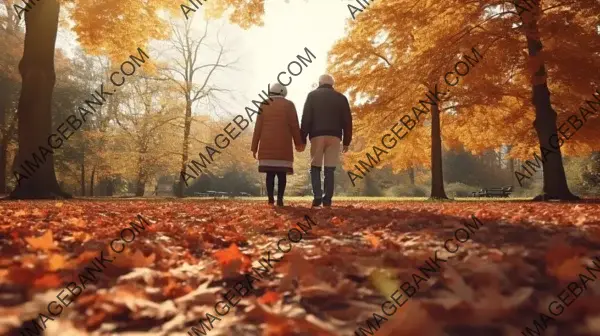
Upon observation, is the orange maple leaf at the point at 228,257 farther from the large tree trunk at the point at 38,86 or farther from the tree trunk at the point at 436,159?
the tree trunk at the point at 436,159

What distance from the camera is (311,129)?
7.06 metres

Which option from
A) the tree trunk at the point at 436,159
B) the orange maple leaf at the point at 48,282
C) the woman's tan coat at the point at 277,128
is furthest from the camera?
the tree trunk at the point at 436,159

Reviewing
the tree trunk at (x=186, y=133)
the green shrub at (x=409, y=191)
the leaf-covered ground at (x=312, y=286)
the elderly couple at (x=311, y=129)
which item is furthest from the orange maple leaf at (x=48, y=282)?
the green shrub at (x=409, y=191)

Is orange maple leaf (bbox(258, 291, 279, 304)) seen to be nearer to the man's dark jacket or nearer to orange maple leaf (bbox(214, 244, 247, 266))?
orange maple leaf (bbox(214, 244, 247, 266))

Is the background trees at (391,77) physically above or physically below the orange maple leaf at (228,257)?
above

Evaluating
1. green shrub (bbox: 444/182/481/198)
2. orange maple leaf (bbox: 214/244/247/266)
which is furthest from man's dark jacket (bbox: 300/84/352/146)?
green shrub (bbox: 444/182/481/198)

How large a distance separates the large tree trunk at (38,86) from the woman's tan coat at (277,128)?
677cm

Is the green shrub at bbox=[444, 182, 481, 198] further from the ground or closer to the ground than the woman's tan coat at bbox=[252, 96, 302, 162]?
closer to the ground

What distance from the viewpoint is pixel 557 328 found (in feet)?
4.82

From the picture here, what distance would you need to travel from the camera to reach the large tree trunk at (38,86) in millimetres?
11008

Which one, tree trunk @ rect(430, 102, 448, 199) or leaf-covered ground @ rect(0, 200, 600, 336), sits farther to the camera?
tree trunk @ rect(430, 102, 448, 199)

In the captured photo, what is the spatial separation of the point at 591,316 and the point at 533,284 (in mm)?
431

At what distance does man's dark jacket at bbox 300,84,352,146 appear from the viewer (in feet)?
22.6

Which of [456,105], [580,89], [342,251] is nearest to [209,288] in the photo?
[342,251]
